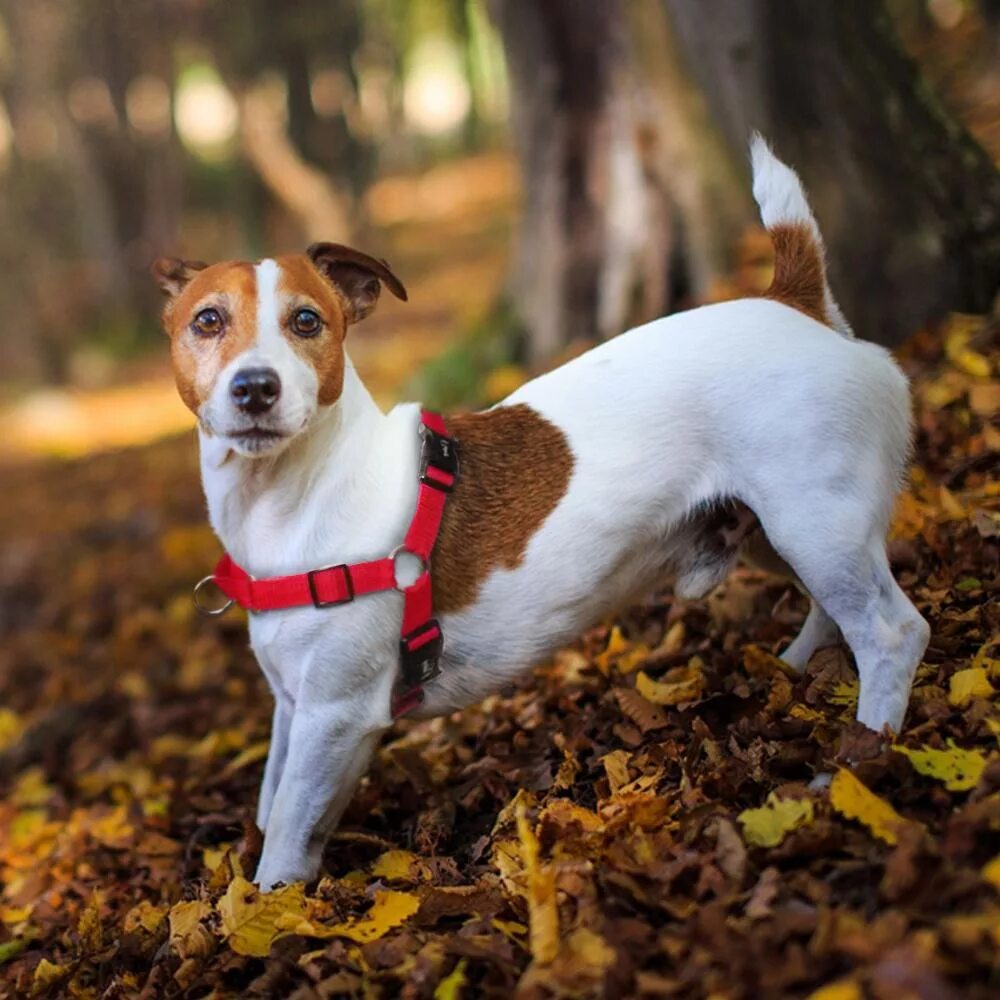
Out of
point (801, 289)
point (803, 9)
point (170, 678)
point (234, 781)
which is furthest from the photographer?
point (170, 678)

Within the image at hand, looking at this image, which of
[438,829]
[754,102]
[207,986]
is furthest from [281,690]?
A: [754,102]

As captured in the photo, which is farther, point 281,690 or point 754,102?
point 754,102

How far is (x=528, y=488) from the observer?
3.48 m

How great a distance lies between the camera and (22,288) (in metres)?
19.0

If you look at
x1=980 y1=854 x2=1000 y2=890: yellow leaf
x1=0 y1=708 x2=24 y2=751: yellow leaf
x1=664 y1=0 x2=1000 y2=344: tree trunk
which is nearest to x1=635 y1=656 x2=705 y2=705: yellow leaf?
x1=980 y1=854 x2=1000 y2=890: yellow leaf

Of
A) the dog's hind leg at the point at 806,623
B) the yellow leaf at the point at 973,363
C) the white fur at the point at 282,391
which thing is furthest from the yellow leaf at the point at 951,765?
the yellow leaf at the point at 973,363

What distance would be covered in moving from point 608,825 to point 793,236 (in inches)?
77.0

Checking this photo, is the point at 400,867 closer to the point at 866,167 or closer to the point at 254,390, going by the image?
the point at 254,390

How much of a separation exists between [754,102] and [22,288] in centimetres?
1660

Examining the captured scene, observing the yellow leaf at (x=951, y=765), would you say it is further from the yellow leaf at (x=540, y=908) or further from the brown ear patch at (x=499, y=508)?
the brown ear patch at (x=499, y=508)

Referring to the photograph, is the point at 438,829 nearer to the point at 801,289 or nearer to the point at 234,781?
the point at 234,781

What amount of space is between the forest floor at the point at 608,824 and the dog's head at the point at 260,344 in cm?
133

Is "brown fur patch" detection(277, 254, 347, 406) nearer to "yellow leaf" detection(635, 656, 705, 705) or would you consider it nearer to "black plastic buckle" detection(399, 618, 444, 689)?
"black plastic buckle" detection(399, 618, 444, 689)

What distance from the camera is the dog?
3219 mm
